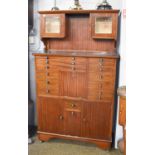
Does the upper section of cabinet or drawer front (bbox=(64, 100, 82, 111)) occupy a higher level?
the upper section of cabinet

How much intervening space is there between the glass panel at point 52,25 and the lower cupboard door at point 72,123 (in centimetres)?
105

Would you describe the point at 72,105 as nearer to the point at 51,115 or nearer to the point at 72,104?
the point at 72,104

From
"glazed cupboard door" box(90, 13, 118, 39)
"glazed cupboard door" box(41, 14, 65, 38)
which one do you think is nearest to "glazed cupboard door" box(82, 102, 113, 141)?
"glazed cupboard door" box(90, 13, 118, 39)

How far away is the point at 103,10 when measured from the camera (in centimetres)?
218

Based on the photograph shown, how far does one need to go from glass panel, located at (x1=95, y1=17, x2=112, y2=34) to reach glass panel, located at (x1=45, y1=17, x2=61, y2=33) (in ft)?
1.61

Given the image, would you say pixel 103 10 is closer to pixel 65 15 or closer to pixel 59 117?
pixel 65 15

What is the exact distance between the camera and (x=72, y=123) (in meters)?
2.33

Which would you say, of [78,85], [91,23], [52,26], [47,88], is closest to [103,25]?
[91,23]

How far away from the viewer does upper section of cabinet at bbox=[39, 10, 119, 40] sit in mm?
2207

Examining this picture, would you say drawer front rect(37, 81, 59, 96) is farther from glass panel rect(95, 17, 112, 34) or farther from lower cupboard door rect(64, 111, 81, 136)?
glass panel rect(95, 17, 112, 34)

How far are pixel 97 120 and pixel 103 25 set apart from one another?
1146mm
